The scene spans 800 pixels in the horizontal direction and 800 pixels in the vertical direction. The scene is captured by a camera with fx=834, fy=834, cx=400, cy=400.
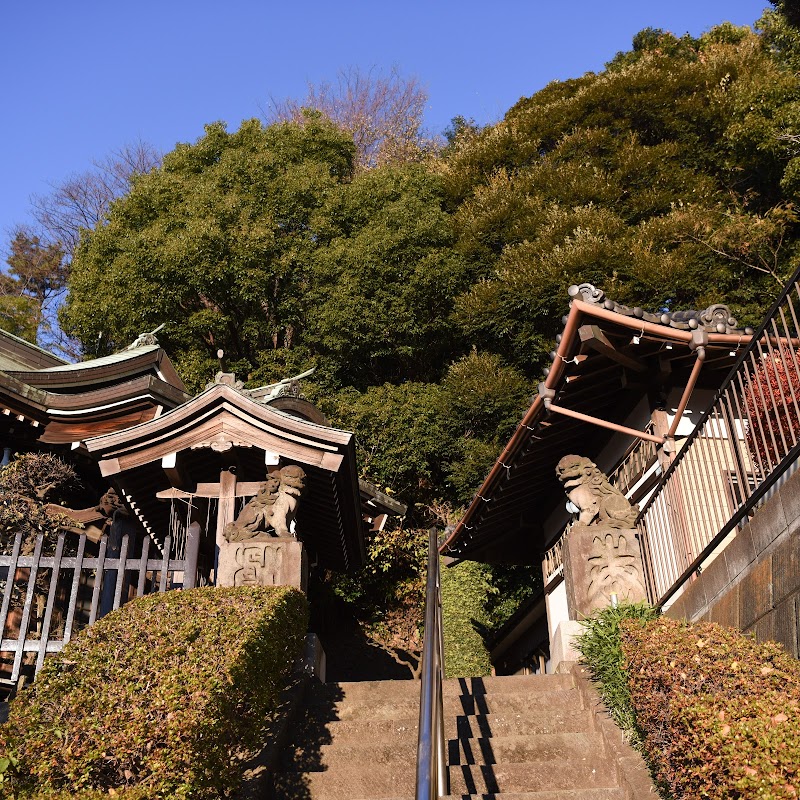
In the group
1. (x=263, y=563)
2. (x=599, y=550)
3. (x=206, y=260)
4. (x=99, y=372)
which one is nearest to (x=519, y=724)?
(x=599, y=550)

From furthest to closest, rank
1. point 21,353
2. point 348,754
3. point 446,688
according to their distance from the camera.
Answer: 1. point 21,353
2. point 446,688
3. point 348,754

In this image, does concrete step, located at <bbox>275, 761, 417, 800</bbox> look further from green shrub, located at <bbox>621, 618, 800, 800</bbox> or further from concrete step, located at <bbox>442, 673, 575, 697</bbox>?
green shrub, located at <bbox>621, 618, 800, 800</bbox>

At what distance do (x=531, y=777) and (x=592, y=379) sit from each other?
5487 millimetres

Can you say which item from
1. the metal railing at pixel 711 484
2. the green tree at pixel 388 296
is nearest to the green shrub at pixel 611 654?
the metal railing at pixel 711 484

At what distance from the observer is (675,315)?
931 cm

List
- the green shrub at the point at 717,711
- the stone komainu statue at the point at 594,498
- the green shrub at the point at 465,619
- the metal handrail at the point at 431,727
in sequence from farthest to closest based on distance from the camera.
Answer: the green shrub at the point at 465,619, the stone komainu statue at the point at 594,498, the green shrub at the point at 717,711, the metal handrail at the point at 431,727

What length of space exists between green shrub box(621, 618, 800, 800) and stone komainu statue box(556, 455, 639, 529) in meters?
2.61

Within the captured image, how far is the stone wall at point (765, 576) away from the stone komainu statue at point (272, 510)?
418 cm

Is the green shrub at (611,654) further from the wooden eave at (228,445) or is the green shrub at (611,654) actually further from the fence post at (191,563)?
the wooden eave at (228,445)

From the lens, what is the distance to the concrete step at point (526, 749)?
6.02 metres

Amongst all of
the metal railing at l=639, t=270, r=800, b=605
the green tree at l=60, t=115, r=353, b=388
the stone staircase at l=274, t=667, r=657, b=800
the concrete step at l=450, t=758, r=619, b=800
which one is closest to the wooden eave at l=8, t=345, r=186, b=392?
the green tree at l=60, t=115, r=353, b=388

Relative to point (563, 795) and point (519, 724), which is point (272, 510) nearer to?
point (519, 724)

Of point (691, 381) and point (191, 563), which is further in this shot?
point (691, 381)

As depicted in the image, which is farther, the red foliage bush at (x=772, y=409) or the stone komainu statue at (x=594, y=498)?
the stone komainu statue at (x=594, y=498)
